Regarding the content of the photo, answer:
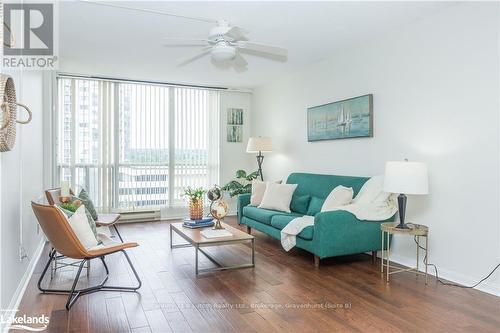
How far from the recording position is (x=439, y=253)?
3.38 meters

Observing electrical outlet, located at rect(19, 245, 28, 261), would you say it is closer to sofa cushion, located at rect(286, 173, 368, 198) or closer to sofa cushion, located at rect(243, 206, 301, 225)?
sofa cushion, located at rect(243, 206, 301, 225)

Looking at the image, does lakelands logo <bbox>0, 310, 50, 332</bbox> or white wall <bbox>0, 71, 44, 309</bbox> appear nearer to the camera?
lakelands logo <bbox>0, 310, 50, 332</bbox>

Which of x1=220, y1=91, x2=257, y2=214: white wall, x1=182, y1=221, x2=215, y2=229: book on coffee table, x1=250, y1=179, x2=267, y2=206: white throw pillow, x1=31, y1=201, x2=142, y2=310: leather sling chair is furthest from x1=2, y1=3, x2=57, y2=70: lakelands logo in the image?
x1=220, y1=91, x2=257, y2=214: white wall

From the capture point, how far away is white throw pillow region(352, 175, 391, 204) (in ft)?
12.1

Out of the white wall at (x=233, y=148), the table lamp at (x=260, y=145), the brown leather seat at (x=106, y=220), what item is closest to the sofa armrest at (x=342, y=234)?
the brown leather seat at (x=106, y=220)

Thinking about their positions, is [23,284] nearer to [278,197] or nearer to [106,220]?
[106,220]

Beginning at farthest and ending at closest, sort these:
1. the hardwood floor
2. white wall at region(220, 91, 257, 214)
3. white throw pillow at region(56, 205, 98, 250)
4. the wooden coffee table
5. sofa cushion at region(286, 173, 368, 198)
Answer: white wall at region(220, 91, 257, 214) → sofa cushion at region(286, 173, 368, 198) → the wooden coffee table → white throw pillow at region(56, 205, 98, 250) → the hardwood floor

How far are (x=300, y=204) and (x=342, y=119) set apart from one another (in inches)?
50.1

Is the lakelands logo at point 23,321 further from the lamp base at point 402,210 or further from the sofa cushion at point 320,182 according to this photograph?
the sofa cushion at point 320,182

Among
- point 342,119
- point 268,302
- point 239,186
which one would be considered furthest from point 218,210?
point 239,186

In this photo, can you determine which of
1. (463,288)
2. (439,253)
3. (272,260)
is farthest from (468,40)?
(272,260)

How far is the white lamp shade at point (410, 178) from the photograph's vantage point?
3129 mm

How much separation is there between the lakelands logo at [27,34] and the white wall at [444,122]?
3.50 m

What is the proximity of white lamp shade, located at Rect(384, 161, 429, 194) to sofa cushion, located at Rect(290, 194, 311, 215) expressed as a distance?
1.62 metres
